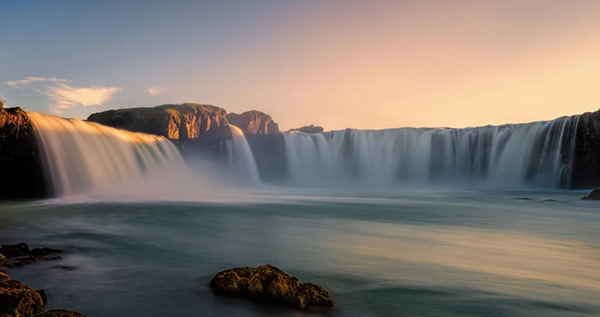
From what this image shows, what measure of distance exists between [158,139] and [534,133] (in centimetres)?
3413

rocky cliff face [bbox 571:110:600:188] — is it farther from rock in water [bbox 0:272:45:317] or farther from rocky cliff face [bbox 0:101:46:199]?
rocky cliff face [bbox 0:101:46:199]

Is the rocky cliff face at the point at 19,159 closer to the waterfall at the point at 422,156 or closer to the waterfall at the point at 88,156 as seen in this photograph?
the waterfall at the point at 88,156

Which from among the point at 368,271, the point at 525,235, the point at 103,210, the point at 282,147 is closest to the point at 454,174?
the point at 282,147

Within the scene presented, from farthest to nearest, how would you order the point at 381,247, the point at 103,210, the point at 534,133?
the point at 534,133 < the point at 103,210 < the point at 381,247

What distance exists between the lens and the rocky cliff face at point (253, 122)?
3105 inches

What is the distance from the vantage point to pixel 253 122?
81.2 metres

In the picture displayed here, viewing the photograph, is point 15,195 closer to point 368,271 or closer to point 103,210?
point 103,210

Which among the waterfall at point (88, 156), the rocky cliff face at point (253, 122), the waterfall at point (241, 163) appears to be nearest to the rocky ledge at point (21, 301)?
the waterfall at point (88, 156)

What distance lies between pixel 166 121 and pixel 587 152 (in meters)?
39.2

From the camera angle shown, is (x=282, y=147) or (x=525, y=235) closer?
(x=525, y=235)

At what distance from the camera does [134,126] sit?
141 feet

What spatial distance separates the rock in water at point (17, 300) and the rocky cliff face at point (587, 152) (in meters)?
37.2

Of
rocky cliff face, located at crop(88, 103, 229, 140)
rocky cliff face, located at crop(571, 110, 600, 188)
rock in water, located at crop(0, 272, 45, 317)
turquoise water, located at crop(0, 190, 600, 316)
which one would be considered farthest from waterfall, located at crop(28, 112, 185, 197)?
rocky cliff face, located at crop(571, 110, 600, 188)

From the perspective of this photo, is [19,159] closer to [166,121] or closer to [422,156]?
[166,121]
